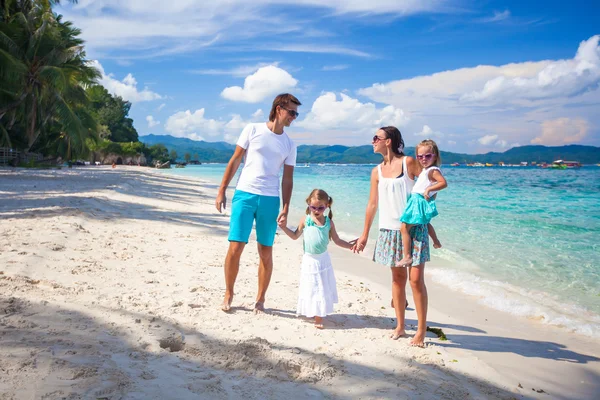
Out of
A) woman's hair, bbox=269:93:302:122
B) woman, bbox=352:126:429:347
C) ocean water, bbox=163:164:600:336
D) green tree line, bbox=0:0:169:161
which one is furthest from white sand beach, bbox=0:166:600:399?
green tree line, bbox=0:0:169:161

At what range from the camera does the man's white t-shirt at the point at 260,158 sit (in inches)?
151

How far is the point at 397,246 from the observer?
3555mm

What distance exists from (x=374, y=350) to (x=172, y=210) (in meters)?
9.42

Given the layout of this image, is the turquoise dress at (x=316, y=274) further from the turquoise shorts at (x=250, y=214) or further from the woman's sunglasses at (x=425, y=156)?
the woman's sunglasses at (x=425, y=156)

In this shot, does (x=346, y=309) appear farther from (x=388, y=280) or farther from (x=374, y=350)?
(x=388, y=280)

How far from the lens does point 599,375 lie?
337 cm

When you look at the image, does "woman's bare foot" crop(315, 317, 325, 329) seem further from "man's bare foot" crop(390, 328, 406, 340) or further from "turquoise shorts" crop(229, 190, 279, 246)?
"turquoise shorts" crop(229, 190, 279, 246)

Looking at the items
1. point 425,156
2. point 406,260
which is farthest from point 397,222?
point 425,156

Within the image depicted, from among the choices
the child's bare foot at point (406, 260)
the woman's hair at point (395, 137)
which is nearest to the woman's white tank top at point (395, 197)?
the woman's hair at point (395, 137)

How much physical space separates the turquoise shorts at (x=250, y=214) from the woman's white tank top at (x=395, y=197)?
1.01 metres

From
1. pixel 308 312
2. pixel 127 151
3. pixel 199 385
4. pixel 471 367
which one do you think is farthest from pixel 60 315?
pixel 127 151

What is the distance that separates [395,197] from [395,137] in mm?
540

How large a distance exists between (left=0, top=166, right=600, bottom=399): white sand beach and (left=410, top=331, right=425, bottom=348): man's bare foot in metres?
0.06

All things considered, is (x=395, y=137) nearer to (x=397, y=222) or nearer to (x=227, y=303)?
(x=397, y=222)
